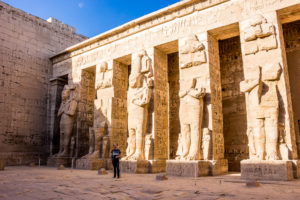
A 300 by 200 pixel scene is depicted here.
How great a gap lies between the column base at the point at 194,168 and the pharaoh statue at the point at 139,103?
4.83 ft

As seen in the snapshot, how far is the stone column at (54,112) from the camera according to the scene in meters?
12.0

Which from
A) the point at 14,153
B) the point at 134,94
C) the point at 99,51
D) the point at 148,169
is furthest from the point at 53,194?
the point at 14,153

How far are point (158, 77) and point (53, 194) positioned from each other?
587 centimetres

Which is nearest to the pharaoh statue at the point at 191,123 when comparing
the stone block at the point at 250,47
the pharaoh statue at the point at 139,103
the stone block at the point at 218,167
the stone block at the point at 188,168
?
the stone block at the point at 188,168

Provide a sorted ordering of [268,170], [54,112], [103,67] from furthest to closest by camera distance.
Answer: [54,112], [103,67], [268,170]

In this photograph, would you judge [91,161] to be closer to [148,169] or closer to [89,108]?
[148,169]

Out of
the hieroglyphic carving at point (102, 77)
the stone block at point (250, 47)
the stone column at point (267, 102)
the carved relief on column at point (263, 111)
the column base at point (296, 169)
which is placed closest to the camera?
the column base at point (296, 169)

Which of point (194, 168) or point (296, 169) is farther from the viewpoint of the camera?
point (194, 168)

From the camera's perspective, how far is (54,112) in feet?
40.5

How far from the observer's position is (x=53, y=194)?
393cm

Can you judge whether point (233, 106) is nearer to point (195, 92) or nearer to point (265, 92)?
point (195, 92)

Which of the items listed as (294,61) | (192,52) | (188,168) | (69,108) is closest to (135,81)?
(192,52)

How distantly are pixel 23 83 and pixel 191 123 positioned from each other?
8355 millimetres

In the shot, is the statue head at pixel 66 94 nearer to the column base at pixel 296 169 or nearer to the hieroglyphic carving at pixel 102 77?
the hieroglyphic carving at pixel 102 77
